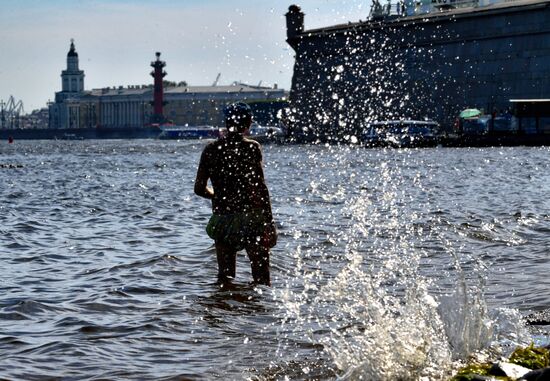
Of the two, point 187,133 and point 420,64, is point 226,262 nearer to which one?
point 420,64

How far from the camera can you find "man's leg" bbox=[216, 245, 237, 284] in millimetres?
7775

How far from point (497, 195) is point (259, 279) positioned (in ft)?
46.0

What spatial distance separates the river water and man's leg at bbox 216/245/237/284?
0.58ft

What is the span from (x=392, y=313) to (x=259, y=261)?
1017mm

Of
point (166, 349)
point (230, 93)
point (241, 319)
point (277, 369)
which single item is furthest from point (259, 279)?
point (230, 93)

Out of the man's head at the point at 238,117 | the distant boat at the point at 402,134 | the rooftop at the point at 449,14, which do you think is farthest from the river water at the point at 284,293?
the rooftop at the point at 449,14

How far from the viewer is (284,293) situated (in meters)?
8.55

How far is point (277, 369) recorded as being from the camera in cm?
592

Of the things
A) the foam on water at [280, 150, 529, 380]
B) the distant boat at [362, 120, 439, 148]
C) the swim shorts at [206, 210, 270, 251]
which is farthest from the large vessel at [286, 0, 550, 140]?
the swim shorts at [206, 210, 270, 251]

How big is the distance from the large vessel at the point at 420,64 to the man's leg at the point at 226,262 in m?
56.3

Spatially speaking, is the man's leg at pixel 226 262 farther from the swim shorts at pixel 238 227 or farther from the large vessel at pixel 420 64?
the large vessel at pixel 420 64

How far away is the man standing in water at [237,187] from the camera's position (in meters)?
7.36

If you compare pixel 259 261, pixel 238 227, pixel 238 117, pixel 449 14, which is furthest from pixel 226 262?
pixel 449 14

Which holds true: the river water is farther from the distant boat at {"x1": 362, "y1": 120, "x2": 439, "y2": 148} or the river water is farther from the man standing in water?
the distant boat at {"x1": 362, "y1": 120, "x2": 439, "y2": 148}
